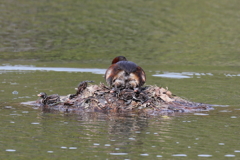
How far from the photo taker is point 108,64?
26.4m

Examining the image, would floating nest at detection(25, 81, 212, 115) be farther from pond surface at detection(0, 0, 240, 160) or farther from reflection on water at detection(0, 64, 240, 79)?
reflection on water at detection(0, 64, 240, 79)

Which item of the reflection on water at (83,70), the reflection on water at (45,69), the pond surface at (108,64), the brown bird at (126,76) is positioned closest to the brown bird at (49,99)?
the pond surface at (108,64)

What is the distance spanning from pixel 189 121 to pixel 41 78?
992cm

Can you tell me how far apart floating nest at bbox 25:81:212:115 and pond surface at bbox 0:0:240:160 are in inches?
26.0

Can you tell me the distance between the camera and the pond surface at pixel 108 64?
32.6 ft

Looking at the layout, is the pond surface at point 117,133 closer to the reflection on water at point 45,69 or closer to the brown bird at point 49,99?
the brown bird at point 49,99

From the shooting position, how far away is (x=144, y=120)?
12422mm

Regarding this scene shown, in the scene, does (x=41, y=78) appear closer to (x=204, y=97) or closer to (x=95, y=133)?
(x=204, y=97)

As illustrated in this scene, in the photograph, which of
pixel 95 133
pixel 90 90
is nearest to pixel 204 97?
pixel 90 90

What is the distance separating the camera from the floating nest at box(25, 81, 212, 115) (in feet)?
45.2

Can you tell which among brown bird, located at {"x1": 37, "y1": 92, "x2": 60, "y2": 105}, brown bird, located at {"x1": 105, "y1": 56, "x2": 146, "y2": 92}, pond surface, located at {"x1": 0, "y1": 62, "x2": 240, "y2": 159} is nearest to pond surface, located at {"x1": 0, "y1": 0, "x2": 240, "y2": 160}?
pond surface, located at {"x1": 0, "y1": 62, "x2": 240, "y2": 159}

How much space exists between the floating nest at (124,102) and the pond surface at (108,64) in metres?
0.66

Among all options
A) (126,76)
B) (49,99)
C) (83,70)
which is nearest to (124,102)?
(126,76)

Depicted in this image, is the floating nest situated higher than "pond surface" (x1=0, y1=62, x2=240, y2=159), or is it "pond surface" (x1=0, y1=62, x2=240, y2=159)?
the floating nest
